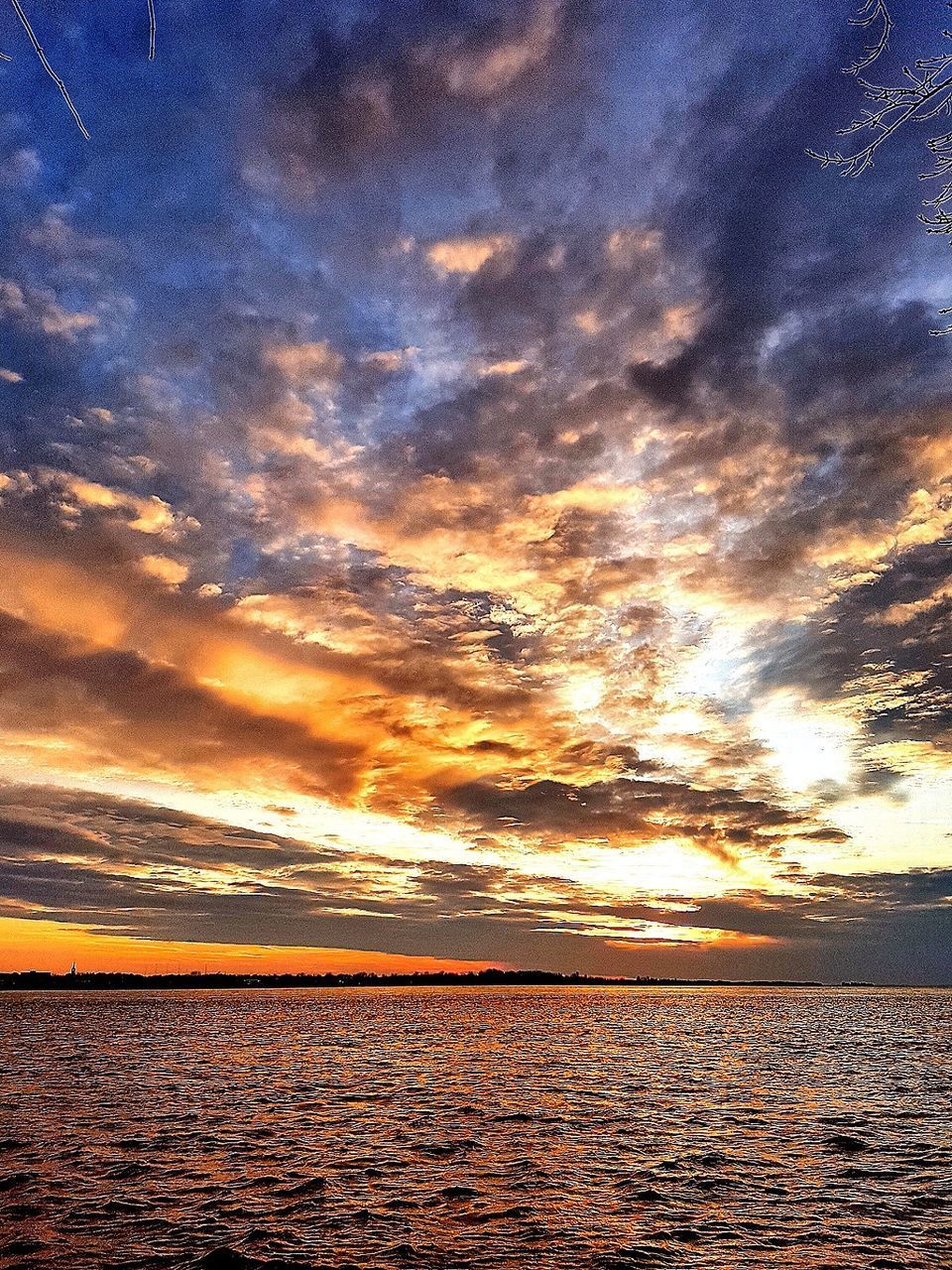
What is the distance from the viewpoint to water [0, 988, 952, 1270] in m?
19.2

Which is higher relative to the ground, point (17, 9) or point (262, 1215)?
point (17, 9)

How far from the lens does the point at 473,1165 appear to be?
2775 centimetres

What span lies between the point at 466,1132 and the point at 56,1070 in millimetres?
39275

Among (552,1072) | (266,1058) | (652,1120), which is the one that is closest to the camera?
(652,1120)

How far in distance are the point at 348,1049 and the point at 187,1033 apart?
30994 millimetres

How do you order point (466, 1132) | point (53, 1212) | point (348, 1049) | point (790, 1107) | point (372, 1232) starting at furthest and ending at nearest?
point (348, 1049) → point (790, 1107) → point (466, 1132) → point (53, 1212) → point (372, 1232)

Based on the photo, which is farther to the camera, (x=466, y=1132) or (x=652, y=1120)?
(x=652, y=1120)

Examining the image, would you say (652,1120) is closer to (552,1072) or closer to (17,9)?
(552,1072)

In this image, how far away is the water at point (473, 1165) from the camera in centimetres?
1925

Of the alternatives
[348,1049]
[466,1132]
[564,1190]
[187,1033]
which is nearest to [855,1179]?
[564,1190]

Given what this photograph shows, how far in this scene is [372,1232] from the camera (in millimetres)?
20266

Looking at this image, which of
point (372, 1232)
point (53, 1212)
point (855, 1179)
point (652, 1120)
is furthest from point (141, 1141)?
point (855, 1179)

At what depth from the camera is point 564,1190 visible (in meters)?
24.4

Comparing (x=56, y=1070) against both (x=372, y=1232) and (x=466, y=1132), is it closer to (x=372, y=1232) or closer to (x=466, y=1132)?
(x=466, y=1132)
